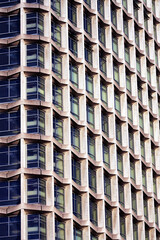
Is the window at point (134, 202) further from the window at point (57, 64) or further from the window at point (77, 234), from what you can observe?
the window at point (57, 64)

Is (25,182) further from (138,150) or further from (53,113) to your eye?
(138,150)

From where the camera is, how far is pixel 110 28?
110 meters

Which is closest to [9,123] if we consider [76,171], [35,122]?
[35,122]

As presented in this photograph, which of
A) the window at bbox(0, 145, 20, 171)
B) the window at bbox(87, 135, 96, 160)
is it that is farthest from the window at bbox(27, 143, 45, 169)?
the window at bbox(87, 135, 96, 160)

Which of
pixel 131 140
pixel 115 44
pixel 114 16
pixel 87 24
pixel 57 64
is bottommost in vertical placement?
pixel 131 140

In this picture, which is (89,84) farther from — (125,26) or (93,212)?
(93,212)

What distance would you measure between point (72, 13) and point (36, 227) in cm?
2476

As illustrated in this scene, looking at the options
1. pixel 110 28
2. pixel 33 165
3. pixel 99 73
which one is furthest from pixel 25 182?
pixel 110 28

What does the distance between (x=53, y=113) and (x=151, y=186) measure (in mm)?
19106

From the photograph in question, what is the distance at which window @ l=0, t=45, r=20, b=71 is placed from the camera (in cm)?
9825

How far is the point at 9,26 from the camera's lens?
99875 millimetres

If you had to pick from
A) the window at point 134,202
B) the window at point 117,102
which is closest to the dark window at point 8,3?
the window at point 117,102

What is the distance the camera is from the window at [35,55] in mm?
97938

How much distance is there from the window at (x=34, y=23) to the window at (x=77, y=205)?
53.9ft
